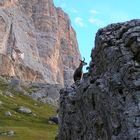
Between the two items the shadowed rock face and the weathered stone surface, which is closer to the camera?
the shadowed rock face

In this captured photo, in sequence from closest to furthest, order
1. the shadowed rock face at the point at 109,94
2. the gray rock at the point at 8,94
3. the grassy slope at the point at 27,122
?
the shadowed rock face at the point at 109,94, the grassy slope at the point at 27,122, the gray rock at the point at 8,94

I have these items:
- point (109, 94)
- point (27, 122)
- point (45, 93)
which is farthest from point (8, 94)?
point (109, 94)

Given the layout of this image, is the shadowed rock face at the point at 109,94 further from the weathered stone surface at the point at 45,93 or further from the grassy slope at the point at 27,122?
the weathered stone surface at the point at 45,93

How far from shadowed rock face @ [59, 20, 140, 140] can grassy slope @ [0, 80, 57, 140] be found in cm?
3341

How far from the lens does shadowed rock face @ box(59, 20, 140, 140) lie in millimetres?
25617

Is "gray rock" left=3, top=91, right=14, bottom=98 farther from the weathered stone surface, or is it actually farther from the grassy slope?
the weathered stone surface

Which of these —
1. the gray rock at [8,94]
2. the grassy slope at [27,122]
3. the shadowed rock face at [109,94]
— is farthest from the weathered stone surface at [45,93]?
the shadowed rock face at [109,94]

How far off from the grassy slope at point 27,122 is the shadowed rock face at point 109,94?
33.4 metres

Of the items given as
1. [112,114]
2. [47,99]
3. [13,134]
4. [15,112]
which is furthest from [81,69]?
[47,99]

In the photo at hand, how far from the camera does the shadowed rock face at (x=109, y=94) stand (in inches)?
1009

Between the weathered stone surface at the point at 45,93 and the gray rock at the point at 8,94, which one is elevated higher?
the weathered stone surface at the point at 45,93

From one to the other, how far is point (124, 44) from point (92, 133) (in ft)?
18.6

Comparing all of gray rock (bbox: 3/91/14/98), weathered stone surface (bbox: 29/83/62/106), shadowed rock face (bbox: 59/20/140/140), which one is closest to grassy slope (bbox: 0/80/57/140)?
gray rock (bbox: 3/91/14/98)

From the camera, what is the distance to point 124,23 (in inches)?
1251
